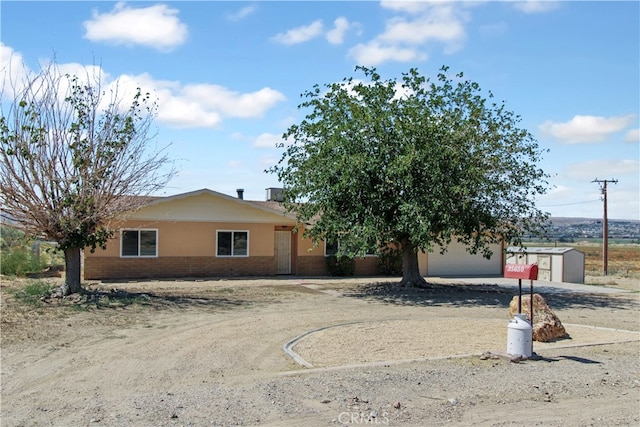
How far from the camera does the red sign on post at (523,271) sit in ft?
34.2

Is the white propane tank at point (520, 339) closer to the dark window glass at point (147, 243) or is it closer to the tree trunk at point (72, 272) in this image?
the tree trunk at point (72, 272)

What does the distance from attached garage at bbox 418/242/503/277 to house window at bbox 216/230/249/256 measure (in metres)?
8.54

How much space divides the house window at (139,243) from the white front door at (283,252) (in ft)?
17.9

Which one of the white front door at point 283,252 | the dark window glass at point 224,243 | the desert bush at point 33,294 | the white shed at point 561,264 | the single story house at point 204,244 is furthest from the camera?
the white shed at point 561,264

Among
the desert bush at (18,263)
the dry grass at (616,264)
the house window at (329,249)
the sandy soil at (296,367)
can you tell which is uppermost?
the house window at (329,249)

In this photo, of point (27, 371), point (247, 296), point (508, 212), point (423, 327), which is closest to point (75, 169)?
point (247, 296)

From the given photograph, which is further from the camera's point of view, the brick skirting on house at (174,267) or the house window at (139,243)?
the house window at (139,243)

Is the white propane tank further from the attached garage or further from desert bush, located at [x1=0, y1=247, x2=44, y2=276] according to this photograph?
the attached garage

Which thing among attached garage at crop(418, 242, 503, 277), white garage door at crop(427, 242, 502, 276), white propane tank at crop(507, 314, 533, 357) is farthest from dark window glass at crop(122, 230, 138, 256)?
white propane tank at crop(507, 314, 533, 357)

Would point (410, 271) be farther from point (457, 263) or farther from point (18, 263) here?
point (18, 263)

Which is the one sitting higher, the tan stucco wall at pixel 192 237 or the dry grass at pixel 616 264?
the tan stucco wall at pixel 192 237

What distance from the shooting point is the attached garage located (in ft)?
98.6

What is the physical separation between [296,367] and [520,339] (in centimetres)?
349

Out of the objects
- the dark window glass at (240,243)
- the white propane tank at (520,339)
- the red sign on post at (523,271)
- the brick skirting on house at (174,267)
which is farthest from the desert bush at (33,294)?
the white propane tank at (520,339)
